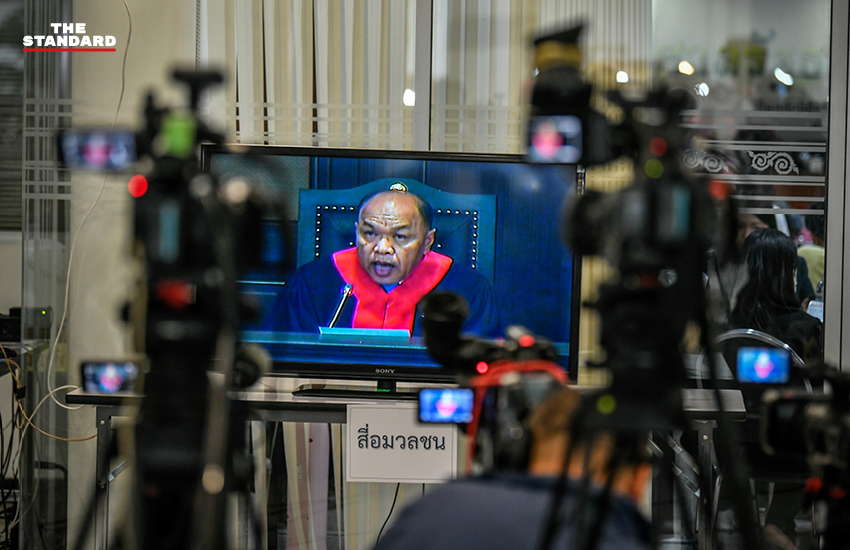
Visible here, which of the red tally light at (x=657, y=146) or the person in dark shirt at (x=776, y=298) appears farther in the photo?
the person in dark shirt at (x=776, y=298)

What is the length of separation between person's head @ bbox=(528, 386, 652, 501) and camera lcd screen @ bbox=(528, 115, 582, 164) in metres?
0.30

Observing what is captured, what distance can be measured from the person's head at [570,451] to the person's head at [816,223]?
2.38 meters

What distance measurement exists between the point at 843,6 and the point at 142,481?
10.3 feet

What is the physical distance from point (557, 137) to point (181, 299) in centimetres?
50

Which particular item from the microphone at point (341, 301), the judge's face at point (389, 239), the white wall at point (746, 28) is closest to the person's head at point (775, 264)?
the white wall at point (746, 28)

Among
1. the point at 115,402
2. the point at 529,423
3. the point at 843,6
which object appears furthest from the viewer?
the point at 843,6

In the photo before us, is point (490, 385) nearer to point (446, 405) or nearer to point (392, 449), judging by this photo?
point (446, 405)

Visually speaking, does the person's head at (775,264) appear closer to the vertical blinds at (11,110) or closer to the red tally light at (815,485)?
the red tally light at (815,485)

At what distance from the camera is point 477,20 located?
10.2 ft

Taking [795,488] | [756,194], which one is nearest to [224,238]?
[756,194]

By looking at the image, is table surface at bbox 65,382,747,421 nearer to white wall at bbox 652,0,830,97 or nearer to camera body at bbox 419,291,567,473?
camera body at bbox 419,291,567,473

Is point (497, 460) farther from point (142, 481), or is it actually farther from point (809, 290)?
point (809, 290)

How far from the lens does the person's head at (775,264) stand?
10.2 feet

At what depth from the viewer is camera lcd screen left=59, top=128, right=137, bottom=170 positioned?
103 cm
